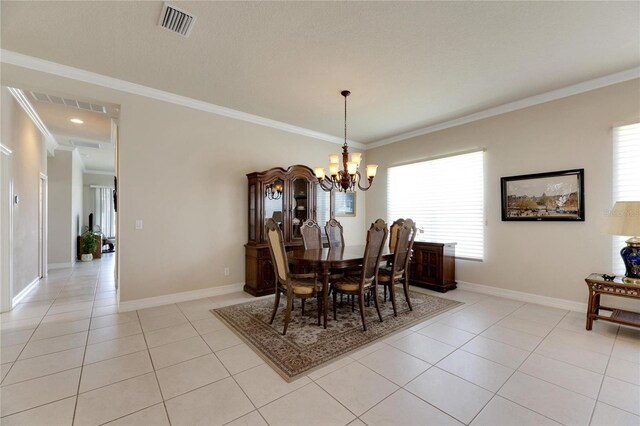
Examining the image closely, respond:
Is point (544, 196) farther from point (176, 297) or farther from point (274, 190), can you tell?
point (176, 297)

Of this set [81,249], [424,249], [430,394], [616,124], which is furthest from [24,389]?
[81,249]

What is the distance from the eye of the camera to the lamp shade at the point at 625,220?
266cm

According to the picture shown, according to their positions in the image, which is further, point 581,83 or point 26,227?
point 26,227

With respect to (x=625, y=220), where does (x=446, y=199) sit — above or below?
above

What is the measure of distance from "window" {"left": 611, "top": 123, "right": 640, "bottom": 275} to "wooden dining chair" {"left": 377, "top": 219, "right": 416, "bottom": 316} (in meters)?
2.34

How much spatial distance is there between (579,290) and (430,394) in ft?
9.86

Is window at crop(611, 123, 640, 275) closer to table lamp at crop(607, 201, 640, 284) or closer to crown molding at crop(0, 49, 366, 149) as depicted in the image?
table lamp at crop(607, 201, 640, 284)

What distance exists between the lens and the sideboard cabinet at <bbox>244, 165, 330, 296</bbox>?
423 centimetres

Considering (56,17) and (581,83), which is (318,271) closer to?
(56,17)

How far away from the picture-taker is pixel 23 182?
4.15 m

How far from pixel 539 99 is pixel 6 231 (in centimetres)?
715

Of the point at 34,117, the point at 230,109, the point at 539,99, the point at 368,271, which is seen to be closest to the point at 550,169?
the point at 539,99

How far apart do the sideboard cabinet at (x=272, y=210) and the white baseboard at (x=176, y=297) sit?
274 millimetres

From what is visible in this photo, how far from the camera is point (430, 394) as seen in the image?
1895 mm
